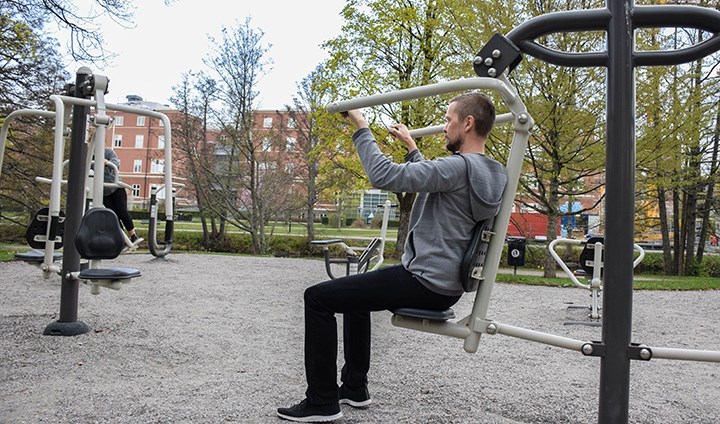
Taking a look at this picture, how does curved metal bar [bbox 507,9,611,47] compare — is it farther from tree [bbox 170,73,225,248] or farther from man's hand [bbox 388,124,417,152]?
tree [bbox 170,73,225,248]

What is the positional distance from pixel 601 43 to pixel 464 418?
981 centimetres

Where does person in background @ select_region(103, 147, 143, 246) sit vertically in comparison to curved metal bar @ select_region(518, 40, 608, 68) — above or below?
below

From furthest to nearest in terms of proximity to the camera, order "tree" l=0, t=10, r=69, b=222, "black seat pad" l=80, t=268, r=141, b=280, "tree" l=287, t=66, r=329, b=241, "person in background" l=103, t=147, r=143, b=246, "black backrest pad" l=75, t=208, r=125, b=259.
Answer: "tree" l=287, t=66, r=329, b=241
"tree" l=0, t=10, r=69, b=222
"person in background" l=103, t=147, r=143, b=246
"black backrest pad" l=75, t=208, r=125, b=259
"black seat pad" l=80, t=268, r=141, b=280

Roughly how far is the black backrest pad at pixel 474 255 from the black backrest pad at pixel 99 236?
2288 millimetres

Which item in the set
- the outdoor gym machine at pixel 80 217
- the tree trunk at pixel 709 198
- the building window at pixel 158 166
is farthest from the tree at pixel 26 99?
the tree trunk at pixel 709 198

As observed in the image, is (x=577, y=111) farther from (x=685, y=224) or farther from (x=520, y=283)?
(x=685, y=224)

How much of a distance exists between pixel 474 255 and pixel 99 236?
2.40 m

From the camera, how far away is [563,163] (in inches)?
419

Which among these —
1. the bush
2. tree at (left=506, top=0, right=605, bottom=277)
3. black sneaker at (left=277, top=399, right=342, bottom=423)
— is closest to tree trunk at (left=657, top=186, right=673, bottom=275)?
the bush

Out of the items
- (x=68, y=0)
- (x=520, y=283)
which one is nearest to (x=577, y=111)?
(x=520, y=283)

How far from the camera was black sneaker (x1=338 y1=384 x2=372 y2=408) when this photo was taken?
8.55 ft

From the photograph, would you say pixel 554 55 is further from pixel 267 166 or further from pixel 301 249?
pixel 267 166

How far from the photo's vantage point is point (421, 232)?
219cm

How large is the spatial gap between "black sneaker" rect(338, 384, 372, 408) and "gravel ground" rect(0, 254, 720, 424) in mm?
36
